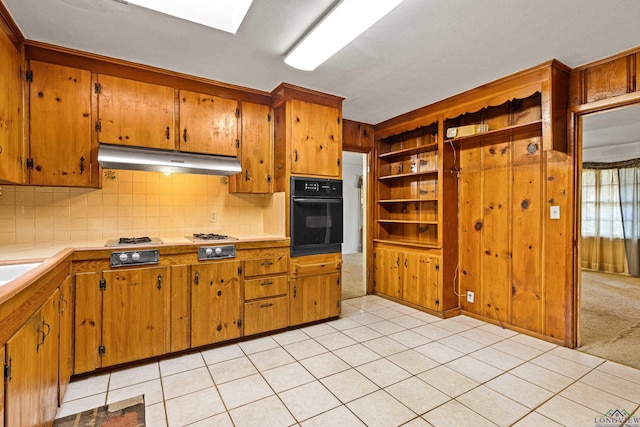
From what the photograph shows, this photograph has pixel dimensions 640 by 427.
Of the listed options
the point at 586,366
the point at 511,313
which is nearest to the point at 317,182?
the point at 511,313

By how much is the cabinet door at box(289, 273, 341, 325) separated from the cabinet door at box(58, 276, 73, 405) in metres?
1.76

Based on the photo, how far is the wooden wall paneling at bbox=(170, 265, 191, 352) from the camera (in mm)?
2594

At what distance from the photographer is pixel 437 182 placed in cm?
389

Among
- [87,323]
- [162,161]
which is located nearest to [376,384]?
[87,323]

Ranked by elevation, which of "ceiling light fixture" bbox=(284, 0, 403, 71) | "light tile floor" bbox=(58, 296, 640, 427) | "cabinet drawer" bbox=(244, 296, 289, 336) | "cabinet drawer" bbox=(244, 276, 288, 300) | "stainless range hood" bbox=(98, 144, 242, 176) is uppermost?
"ceiling light fixture" bbox=(284, 0, 403, 71)

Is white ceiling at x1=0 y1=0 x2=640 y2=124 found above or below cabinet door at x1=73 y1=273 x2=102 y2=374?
above

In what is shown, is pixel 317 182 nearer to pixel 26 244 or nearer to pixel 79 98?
pixel 79 98

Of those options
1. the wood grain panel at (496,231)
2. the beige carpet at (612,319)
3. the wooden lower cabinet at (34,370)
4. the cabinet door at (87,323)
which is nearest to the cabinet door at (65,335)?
the cabinet door at (87,323)

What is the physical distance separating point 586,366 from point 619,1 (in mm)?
2534

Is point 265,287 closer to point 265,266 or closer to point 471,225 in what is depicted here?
point 265,266

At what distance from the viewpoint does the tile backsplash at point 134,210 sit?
2.61 metres

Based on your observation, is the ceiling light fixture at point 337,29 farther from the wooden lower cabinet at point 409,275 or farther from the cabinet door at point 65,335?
the wooden lower cabinet at point 409,275

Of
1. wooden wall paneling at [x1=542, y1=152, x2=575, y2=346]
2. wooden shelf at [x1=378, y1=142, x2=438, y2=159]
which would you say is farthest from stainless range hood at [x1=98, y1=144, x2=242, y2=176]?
wooden wall paneling at [x1=542, y1=152, x2=575, y2=346]

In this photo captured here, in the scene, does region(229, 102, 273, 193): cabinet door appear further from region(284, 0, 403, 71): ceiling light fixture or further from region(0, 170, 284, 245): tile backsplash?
region(284, 0, 403, 71): ceiling light fixture
